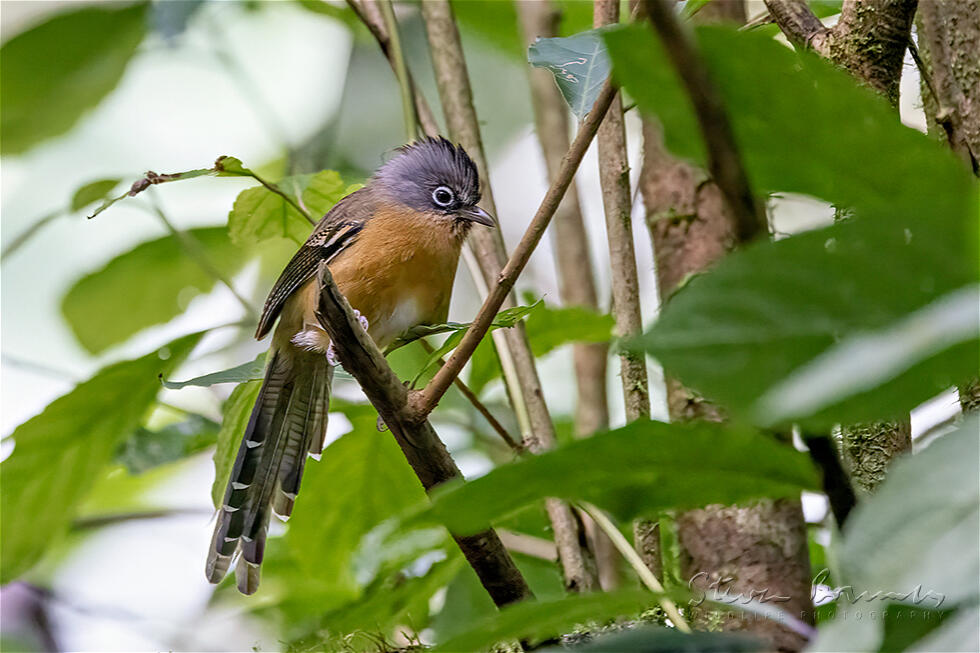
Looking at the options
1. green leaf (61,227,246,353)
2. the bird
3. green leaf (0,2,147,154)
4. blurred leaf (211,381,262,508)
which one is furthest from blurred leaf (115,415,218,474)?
green leaf (0,2,147,154)

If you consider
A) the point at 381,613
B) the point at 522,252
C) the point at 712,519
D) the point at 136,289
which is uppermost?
the point at 522,252

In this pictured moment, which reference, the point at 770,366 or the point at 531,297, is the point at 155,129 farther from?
the point at 770,366

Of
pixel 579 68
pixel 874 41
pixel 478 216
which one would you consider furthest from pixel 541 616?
pixel 478 216

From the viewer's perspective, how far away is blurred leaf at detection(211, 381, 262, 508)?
1.93 metres

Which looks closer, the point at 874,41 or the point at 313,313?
the point at 874,41

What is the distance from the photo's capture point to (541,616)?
2.34 feet

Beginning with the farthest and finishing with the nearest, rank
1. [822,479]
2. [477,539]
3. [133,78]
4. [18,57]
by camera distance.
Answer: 1. [133,78]
2. [18,57]
3. [477,539]
4. [822,479]

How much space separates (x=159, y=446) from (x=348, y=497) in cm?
60

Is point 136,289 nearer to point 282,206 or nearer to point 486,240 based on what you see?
point 282,206

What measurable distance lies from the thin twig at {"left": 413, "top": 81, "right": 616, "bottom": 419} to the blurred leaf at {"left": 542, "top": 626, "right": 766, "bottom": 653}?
585 mm

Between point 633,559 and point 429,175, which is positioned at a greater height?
point 429,175

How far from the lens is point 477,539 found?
50.9 inches

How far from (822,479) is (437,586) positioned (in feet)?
3.99

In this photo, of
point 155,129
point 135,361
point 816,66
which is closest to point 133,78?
point 155,129
